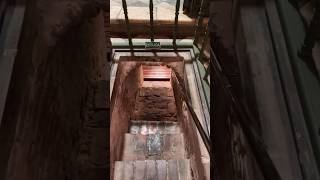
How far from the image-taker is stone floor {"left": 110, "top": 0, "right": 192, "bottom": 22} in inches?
211

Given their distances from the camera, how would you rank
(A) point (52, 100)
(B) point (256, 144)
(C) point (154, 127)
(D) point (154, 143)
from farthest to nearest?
(C) point (154, 127) < (D) point (154, 143) < (A) point (52, 100) < (B) point (256, 144)

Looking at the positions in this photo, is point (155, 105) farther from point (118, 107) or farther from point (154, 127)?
point (118, 107)

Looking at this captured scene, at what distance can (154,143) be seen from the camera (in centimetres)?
542

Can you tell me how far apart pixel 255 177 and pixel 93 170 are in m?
1.49

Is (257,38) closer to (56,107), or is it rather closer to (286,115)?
(286,115)

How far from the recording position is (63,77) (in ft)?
6.24

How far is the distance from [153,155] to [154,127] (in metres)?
1.79

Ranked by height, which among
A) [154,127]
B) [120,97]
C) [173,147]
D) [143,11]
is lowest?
[173,147]

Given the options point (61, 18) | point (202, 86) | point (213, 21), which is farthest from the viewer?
point (202, 86)

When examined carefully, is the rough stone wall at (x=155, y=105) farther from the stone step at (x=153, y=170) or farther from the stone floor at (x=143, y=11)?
the stone step at (x=153, y=170)

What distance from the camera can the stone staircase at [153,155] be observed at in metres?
4.33

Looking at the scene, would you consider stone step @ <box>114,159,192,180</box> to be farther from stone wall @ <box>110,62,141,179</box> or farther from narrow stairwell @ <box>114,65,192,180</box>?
stone wall @ <box>110,62,141,179</box>

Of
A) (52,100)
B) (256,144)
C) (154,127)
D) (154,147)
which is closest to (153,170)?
(154,147)

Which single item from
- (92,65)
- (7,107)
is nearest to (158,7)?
(92,65)
